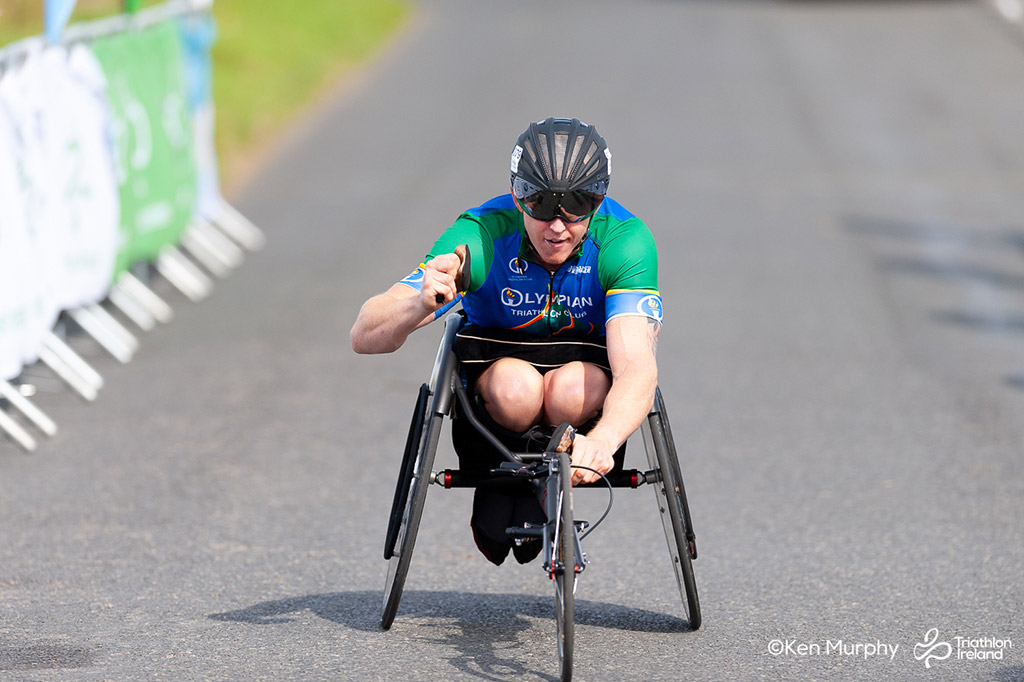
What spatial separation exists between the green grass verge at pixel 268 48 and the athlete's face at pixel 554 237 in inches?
456

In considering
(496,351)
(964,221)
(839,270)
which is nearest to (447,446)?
(496,351)

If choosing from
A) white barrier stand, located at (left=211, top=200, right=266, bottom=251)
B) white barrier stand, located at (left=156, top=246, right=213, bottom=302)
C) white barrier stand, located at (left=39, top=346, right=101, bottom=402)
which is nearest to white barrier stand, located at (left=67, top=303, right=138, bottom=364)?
white barrier stand, located at (left=39, top=346, right=101, bottom=402)

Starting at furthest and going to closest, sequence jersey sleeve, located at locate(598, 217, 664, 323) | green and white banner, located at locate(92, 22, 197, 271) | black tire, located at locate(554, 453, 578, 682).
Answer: green and white banner, located at locate(92, 22, 197, 271), jersey sleeve, located at locate(598, 217, 664, 323), black tire, located at locate(554, 453, 578, 682)

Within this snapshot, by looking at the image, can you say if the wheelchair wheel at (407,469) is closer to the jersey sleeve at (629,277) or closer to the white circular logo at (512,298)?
the white circular logo at (512,298)

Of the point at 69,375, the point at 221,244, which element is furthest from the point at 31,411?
the point at 221,244

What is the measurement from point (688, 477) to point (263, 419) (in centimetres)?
234

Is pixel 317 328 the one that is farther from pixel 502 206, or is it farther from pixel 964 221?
pixel 964 221

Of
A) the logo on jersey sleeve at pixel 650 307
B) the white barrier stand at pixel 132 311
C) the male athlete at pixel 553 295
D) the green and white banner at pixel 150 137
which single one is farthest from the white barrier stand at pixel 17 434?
the logo on jersey sleeve at pixel 650 307

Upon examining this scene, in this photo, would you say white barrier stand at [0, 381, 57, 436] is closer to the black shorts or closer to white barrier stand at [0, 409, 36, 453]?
white barrier stand at [0, 409, 36, 453]

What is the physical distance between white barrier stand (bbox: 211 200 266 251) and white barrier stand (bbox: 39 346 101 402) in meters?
A: 4.38

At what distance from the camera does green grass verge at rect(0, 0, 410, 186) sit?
1866cm

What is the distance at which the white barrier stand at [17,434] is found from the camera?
7.67 m

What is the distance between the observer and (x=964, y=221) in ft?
47.2

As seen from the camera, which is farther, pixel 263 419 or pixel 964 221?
pixel 964 221
